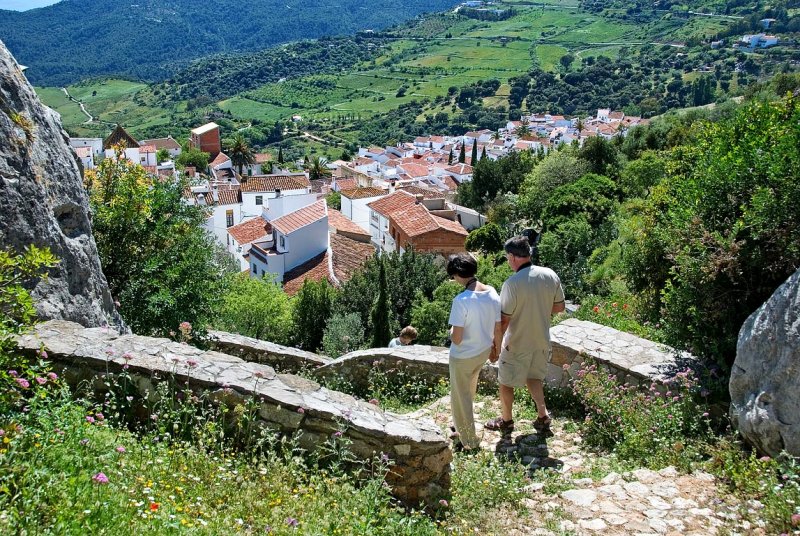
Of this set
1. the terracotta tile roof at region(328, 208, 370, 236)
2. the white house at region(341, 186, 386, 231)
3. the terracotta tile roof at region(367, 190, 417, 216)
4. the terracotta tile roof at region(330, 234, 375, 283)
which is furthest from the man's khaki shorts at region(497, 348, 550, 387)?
the white house at region(341, 186, 386, 231)

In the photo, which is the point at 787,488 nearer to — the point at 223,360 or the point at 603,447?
the point at 603,447

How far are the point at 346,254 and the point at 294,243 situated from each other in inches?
114

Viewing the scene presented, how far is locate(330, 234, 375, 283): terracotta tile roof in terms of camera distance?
3044 centimetres

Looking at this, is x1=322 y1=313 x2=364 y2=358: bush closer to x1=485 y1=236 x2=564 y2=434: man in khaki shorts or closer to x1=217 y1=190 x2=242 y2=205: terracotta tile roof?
x1=485 y1=236 x2=564 y2=434: man in khaki shorts

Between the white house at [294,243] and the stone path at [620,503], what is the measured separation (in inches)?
997

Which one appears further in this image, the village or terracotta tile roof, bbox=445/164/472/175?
terracotta tile roof, bbox=445/164/472/175

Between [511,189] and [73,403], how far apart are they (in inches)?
1748

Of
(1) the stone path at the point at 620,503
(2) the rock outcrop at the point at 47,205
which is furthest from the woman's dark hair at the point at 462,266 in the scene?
(2) the rock outcrop at the point at 47,205

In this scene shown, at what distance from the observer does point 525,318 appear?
641 centimetres

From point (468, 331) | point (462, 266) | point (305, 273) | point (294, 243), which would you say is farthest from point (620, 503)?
point (294, 243)

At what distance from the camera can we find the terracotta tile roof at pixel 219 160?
80.1m

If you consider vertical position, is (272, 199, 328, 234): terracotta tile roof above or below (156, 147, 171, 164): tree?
above

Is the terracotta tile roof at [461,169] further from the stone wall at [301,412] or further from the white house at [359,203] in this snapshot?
the stone wall at [301,412]

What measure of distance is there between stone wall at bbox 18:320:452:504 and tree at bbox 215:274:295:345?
49.8ft
